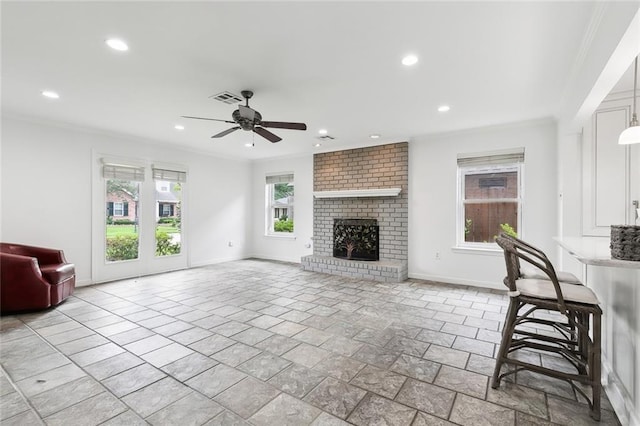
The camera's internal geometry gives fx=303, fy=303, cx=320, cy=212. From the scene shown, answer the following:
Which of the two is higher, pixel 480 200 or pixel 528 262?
pixel 480 200

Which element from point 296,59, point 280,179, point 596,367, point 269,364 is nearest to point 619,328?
point 596,367

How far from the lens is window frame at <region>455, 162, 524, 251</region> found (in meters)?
4.57

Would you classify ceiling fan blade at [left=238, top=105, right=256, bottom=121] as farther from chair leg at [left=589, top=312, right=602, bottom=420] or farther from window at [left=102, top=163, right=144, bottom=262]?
window at [left=102, top=163, right=144, bottom=262]

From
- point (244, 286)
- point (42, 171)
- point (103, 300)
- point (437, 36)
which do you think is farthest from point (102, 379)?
point (42, 171)

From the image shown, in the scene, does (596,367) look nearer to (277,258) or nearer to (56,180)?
(277,258)

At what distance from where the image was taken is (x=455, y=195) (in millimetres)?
5000

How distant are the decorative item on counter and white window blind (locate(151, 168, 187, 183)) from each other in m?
6.24

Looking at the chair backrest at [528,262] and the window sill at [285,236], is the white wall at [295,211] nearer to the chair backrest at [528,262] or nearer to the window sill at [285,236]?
the window sill at [285,236]

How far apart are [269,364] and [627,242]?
2320 millimetres

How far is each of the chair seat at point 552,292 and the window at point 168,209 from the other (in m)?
5.83

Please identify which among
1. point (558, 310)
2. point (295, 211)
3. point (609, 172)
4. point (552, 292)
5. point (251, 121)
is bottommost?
point (558, 310)

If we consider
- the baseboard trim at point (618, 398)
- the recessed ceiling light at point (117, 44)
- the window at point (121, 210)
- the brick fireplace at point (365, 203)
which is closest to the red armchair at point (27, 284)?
the window at point (121, 210)

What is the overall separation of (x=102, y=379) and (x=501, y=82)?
434 centimetres

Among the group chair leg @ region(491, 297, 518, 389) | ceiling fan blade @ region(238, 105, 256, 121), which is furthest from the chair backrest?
ceiling fan blade @ region(238, 105, 256, 121)
